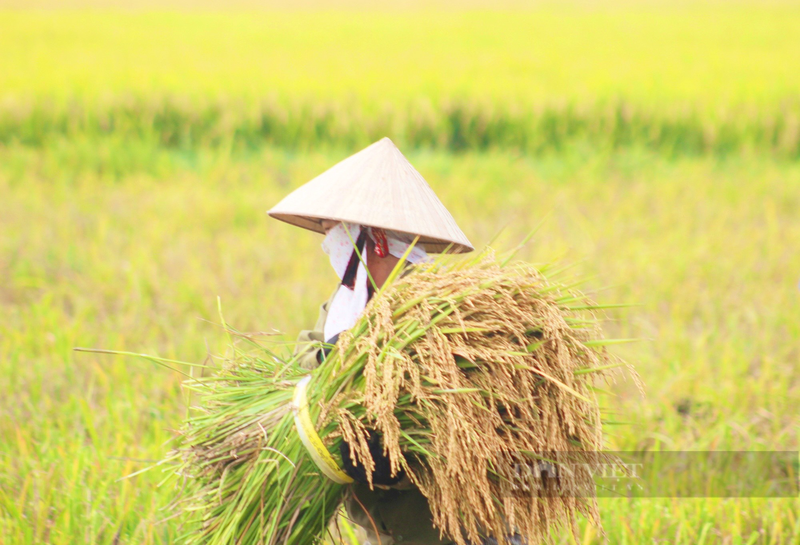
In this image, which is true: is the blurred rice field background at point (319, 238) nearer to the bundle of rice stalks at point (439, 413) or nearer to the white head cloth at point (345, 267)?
the bundle of rice stalks at point (439, 413)

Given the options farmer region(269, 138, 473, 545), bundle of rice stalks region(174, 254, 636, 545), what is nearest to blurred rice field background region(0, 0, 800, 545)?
bundle of rice stalks region(174, 254, 636, 545)

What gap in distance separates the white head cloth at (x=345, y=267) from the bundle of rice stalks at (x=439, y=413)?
14cm

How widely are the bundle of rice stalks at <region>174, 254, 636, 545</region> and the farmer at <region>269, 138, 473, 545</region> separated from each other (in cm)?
9

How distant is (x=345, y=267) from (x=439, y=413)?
47 cm

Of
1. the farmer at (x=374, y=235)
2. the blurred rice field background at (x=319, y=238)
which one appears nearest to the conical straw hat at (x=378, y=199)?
the farmer at (x=374, y=235)

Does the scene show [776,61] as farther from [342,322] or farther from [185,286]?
[342,322]

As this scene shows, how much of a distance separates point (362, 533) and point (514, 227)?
9.24 ft

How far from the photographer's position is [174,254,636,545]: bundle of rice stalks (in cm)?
129

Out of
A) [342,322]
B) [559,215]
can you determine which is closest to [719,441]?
[342,322]

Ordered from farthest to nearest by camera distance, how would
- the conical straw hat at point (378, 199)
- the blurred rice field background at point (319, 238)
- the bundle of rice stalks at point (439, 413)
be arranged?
the blurred rice field background at point (319, 238)
the conical straw hat at point (378, 199)
the bundle of rice stalks at point (439, 413)

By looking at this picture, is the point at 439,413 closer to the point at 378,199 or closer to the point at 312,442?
the point at 312,442

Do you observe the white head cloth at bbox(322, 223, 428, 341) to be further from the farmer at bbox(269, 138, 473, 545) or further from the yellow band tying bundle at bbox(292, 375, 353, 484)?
the yellow band tying bundle at bbox(292, 375, 353, 484)

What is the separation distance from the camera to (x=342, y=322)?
61.6 inches

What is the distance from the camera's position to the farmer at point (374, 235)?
151 centimetres
